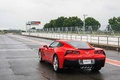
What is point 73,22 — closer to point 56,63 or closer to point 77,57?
point 56,63

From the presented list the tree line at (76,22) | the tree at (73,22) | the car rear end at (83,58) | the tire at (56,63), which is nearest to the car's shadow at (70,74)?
the tire at (56,63)

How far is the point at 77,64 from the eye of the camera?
9.45 m

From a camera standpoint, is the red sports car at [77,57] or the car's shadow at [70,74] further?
the red sports car at [77,57]

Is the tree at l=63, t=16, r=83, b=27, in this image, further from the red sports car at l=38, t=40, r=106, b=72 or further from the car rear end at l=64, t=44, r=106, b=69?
the car rear end at l=64, t=44, r=106, b=69

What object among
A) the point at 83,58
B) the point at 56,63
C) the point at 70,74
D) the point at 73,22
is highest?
the point at 73,22

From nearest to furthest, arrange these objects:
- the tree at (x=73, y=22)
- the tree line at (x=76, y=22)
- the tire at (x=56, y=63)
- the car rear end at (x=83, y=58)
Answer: the car rear end at (x=83, y=58)
the tire at (x=56, y=63)
the tree line at (x=76, y=22)
the tree at (x=73, y=22)

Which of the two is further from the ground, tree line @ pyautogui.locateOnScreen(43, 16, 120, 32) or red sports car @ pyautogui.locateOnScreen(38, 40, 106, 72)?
tree line @ pyautogui.locateOnScreen(43, 16, 120, 32)

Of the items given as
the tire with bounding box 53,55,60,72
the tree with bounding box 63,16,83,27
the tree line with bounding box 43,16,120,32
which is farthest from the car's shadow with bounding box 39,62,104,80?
the tree with bounding box 63,16,83,27

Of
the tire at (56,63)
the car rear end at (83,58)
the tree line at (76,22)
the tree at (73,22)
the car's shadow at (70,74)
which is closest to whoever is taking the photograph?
the car's shadow at (70,74)

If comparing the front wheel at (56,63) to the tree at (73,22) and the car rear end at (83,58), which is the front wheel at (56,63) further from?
the tree at (73,22)

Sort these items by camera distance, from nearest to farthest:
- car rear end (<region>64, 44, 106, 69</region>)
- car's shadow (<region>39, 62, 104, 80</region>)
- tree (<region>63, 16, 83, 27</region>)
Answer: car's shadow (<region>39, 62, 104, 80</region>) < car rear end (<region>64, 44, 106, 69</region>) < tree (<region>63, 16, 83, 27</region>)

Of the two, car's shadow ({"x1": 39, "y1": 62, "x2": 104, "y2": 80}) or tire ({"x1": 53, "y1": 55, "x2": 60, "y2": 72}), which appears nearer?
car's shadow ({"x1": 39, "y1": 62, "x2": 104, "y2": 80})

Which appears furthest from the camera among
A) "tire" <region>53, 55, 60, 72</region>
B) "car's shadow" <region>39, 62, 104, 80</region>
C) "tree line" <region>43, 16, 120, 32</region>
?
"tree line" <region>43, 16, 120, 32</region>

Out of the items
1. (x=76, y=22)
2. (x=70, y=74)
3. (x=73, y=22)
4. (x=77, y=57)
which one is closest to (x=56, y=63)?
(x=70, y=74)
